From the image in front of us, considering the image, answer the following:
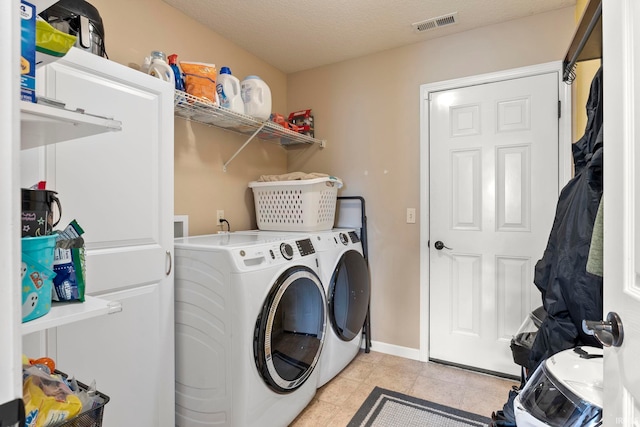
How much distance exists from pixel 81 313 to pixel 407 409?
1.81 meters

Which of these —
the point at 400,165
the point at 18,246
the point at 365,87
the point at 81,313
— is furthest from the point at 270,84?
the point at 18,246

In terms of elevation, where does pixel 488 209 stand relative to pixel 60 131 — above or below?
below

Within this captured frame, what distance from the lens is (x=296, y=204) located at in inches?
91.3

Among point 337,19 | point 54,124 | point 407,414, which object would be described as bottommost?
point 407,414

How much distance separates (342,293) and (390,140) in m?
1.24

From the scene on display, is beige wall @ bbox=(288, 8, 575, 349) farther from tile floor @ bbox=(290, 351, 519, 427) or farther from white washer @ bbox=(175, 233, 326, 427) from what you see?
white washer @ bbox=(175, 233, 326, 427)

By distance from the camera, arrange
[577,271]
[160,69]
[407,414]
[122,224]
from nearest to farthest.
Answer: [577,271] < [122,224] < [160,69] < [407,414]

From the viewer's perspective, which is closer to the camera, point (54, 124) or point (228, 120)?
point (54, 124)

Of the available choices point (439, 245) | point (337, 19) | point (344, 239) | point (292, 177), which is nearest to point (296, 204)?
point (292, 177)

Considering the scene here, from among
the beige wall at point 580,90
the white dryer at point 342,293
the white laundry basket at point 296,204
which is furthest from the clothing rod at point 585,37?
the white dryer at point 342,293

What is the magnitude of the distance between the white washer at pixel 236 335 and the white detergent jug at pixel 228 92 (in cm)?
90

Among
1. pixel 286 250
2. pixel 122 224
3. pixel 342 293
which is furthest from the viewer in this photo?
pixel 342 293

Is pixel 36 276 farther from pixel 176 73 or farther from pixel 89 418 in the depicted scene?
pixel 176 73

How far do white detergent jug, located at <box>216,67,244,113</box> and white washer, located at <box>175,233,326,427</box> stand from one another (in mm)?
896
